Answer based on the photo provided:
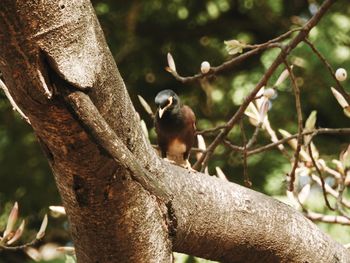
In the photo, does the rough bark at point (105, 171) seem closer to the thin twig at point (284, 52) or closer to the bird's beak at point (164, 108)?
the thin twig at point (284, 52)

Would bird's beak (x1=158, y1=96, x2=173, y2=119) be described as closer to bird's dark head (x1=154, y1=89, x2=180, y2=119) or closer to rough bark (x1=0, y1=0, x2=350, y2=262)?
bird's dark head (x1=154, y1=89, x2=180, y2=119)

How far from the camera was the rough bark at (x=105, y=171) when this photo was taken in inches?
42.4

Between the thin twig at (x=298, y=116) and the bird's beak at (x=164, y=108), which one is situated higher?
the thin twig at (x=298, y=116)

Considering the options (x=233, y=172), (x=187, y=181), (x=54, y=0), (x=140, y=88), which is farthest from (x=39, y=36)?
(x=140, y=88)

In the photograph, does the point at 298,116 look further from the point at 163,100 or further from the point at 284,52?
the point at 163,100

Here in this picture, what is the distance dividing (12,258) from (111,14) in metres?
1.38

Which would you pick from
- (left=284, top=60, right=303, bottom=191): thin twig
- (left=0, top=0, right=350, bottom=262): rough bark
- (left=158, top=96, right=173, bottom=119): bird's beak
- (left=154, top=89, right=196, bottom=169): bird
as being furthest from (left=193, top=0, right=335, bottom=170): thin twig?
(left=154, top=89, right=196, bottom=169): bird

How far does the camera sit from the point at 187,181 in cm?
159

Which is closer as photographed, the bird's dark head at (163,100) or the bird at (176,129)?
the bird's dark head at (163,100)

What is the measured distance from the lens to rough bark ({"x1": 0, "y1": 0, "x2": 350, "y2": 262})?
1.08 meters

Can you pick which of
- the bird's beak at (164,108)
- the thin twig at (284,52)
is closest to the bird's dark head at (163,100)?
the bird's beak at (164,108)

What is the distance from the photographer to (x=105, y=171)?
1.23 metres

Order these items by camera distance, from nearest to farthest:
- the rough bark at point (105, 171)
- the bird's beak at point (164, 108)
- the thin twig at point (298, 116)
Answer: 1. the rough bark at point (105, 171)
2. the thin twig at point (298, 116)
3. the bird's beak at point (164, 108)

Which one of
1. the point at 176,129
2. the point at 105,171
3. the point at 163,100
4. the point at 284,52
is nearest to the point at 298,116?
the point at 284,52
